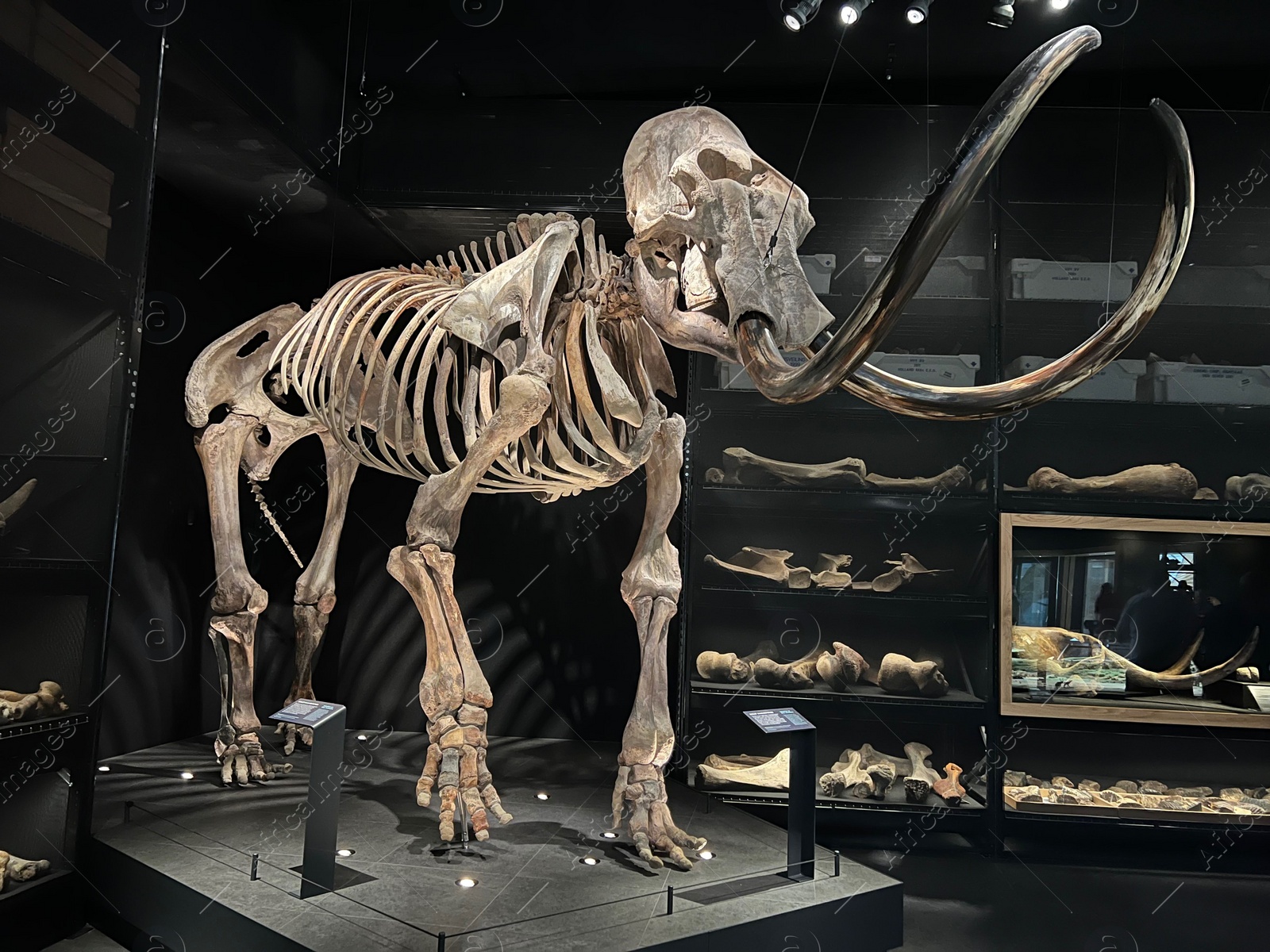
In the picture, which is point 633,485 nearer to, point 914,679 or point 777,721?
point 914,679

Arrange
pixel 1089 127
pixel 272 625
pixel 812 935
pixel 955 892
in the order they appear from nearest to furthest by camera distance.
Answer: pixel 812 935
pixel 955 892
pixel 1089 127
pixel 272 625

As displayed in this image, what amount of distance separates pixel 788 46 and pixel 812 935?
4.38 m

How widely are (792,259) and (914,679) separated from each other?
2887 mm

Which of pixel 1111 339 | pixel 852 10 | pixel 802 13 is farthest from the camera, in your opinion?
pixel 852 10

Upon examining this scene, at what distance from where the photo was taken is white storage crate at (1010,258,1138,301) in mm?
5137

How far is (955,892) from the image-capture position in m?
4.44

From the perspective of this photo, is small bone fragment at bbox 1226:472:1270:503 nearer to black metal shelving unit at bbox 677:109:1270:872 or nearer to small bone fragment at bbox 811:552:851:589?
black metal shelving unit at bbox 677:109:1270:872

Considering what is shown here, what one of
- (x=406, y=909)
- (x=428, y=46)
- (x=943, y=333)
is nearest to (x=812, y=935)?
(x=406, y=909)

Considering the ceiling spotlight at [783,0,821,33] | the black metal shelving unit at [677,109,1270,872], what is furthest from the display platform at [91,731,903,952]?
the ceiling spotlight at [783,0,821,33]

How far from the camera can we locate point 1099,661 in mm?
4949

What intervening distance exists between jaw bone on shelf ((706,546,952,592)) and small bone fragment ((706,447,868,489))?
15.8 inches

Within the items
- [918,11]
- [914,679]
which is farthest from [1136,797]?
[918,11]

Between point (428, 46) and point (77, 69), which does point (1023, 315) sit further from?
point (77, 69)

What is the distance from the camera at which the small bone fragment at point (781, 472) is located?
515 cm
